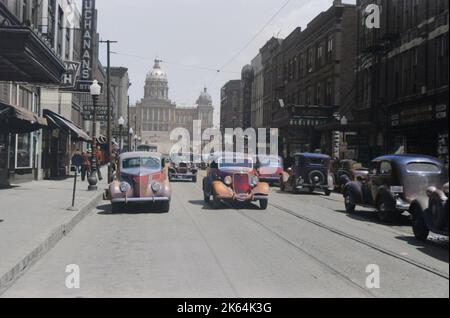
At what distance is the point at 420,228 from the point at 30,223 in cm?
790

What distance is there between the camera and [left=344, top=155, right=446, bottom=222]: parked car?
1176 centimetres

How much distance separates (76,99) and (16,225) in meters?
31.4

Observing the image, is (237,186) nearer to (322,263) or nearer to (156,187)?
(156,187)

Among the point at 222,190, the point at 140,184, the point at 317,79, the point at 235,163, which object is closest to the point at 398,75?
the point at 317,79

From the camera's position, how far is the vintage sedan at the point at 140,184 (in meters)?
15.5

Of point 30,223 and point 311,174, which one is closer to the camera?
point 30,223

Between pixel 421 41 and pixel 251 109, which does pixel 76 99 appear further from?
pixel 251 109

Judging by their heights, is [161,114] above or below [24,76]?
above

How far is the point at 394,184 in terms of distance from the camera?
512 inches

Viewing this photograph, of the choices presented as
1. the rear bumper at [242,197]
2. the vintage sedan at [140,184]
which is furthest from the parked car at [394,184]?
the vintage sedan at [140,184]

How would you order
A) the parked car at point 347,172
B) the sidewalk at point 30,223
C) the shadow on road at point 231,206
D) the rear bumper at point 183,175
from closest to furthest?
the sidewalk at point 30,223
the shadow on road at point 231,206
the parked car at point 347,172
the rear bumper at point 183,175

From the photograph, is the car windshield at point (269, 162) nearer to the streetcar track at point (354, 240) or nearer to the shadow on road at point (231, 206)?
the shadow on road at point (231, 206)

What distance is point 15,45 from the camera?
510 inches

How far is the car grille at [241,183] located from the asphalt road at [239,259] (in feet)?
6.68
